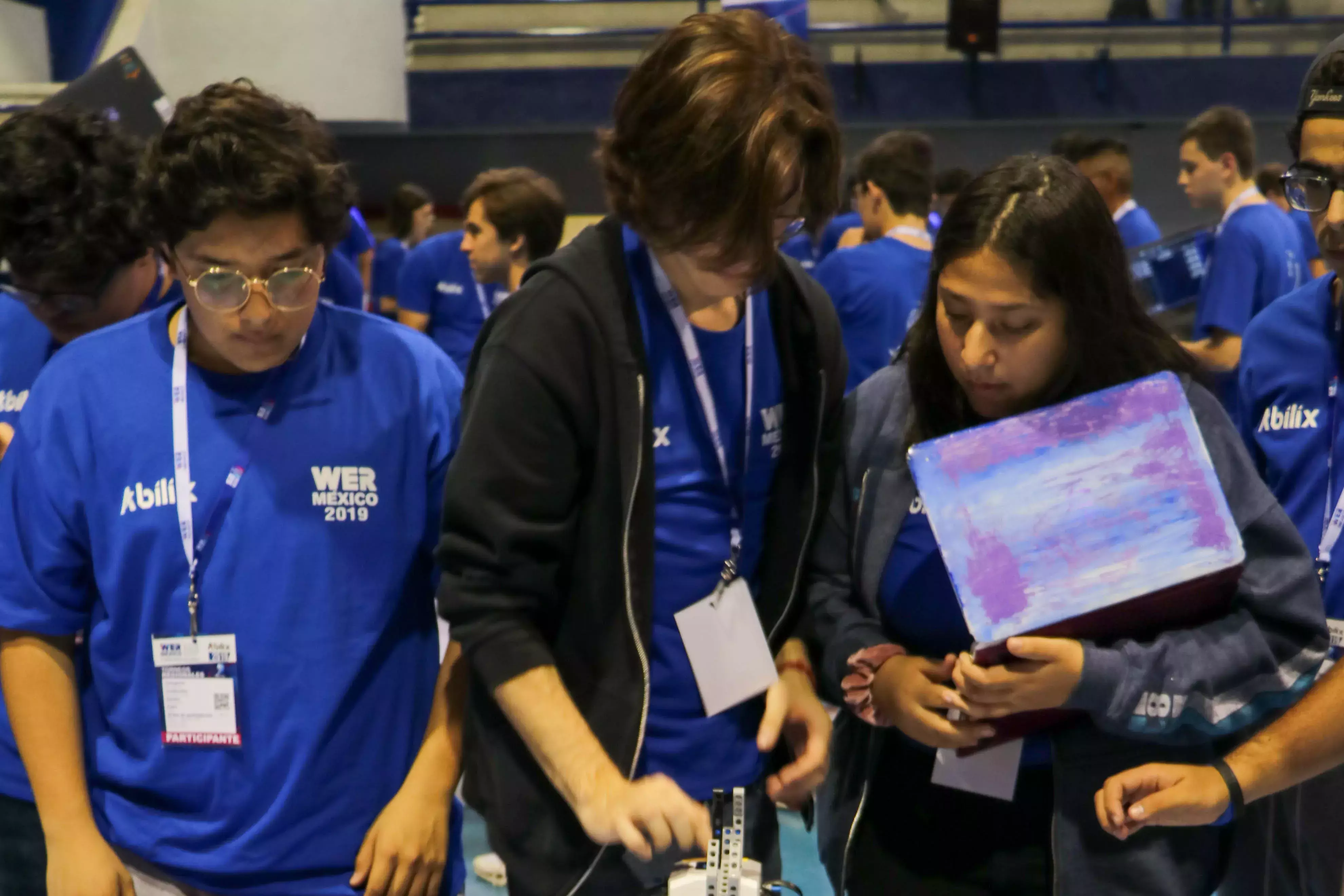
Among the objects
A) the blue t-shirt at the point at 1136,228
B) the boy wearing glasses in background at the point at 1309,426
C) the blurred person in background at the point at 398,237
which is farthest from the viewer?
the blurred person in background at the point at 398,237

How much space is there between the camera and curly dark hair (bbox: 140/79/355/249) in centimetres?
141

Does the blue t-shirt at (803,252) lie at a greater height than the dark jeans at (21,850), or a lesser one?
lesser

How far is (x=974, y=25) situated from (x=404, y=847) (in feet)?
30.1

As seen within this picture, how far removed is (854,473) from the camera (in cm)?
158

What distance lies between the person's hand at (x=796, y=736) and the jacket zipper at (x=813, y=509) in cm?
8

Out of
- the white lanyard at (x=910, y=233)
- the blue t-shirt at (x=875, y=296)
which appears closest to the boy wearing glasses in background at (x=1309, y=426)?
the blue t-shirt at (x=875, y=296)

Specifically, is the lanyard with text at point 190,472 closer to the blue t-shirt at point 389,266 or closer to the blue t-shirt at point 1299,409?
the blue t-shirt at point 1299,409

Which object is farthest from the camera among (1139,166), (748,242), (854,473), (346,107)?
(1139,166)

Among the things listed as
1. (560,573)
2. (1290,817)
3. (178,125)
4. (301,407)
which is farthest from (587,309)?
(1290,817)

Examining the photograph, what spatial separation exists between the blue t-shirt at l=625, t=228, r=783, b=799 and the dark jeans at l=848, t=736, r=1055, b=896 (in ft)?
0.62

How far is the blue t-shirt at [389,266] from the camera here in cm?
898

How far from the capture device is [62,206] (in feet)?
5.98

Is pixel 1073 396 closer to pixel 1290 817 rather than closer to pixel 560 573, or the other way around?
pixel 560 573

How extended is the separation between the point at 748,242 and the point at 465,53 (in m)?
9.46
